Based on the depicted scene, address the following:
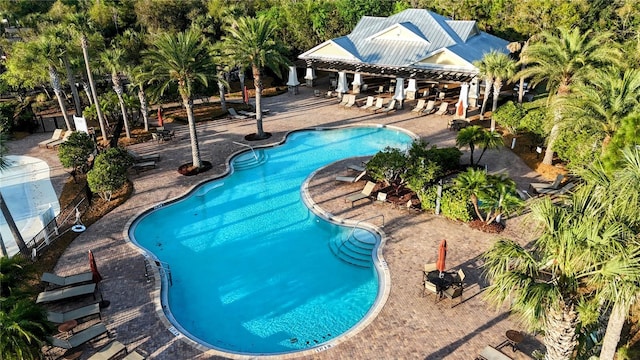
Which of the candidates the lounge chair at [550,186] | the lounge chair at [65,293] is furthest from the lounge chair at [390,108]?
the lounge chair at [65,293]

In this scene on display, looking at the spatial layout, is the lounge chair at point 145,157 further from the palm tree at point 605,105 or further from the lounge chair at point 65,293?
the palm tree at point 605,105

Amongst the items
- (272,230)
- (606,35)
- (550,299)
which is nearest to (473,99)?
(606,35)

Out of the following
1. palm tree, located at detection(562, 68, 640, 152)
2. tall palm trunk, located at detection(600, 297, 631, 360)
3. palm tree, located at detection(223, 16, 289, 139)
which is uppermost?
palm tree, located at detection(223, 16, 289, 139)

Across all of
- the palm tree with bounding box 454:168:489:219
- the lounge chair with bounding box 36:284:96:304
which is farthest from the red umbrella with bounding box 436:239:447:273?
the lounge chair with bounding box 36:284:96:304

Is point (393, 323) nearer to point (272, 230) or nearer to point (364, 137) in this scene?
point (272, 230)

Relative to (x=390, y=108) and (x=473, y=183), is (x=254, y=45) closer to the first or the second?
(x=390, y=108)

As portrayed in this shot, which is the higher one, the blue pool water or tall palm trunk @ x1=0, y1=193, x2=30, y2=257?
tall palm trunk @ x1=0, y1=193, x2=30, y2=257

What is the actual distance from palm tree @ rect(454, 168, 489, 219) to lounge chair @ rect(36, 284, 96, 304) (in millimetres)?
15769

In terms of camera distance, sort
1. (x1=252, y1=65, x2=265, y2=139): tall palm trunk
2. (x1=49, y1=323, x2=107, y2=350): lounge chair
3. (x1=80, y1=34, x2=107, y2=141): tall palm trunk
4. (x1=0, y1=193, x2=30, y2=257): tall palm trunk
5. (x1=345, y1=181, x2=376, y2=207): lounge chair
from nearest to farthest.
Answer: (x1=49, y1=323, x2=107, y2=350): lounge chair, (x1=0, y1=193, x2=30, y2=257): tall palm trunk, (x1=345, y1=181, x2=376, y2=207): lounge chair, (x1=80, y1=34, x2=107, y2=141): tall palm trunk, (x1=252, y1=65, x2=265, y2=139): tall palm trunk

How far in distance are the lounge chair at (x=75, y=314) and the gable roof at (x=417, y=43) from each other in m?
31.3

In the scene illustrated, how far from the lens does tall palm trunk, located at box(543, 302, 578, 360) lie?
28.0 ft

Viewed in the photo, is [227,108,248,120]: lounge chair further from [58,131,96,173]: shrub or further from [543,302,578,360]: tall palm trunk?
[543,302,578,360]: tall palm trunk

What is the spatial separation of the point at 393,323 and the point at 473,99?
27.8 meters

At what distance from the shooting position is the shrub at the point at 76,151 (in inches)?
954
